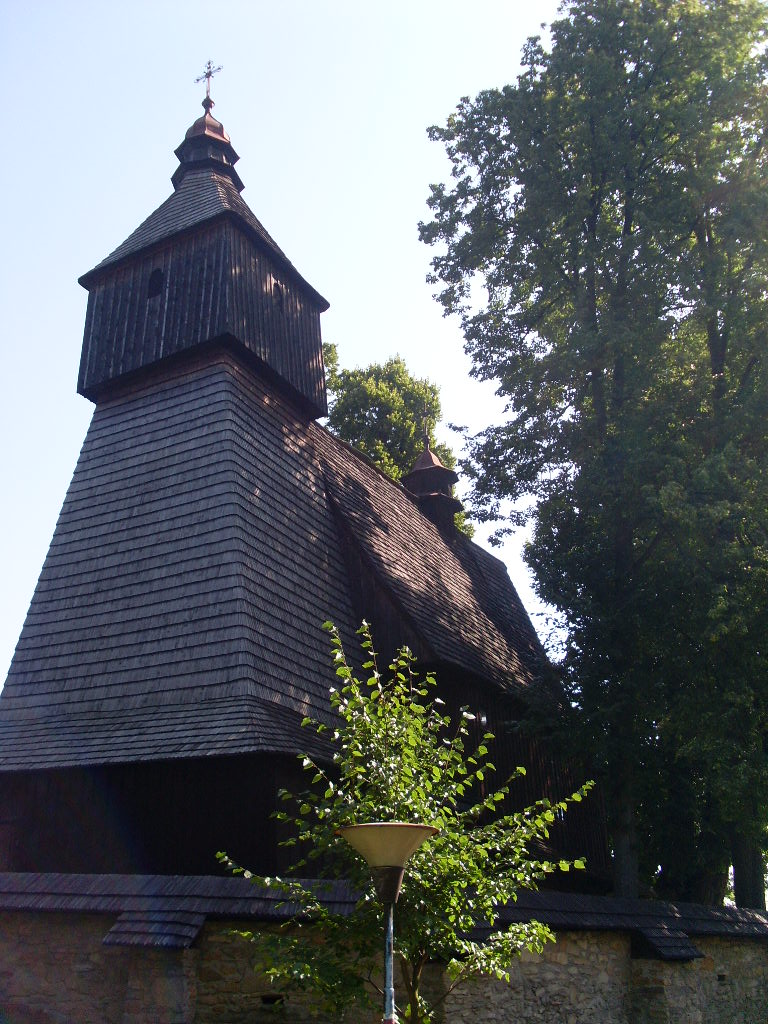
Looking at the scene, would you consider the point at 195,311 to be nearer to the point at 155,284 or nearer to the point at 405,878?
the point at 155,284

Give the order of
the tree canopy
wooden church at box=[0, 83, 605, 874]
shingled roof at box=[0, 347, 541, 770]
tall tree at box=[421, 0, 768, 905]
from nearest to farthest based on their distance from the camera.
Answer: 1. the tree canopy
2. wooden church at box=[0, 83, 605, 874]
3. shingled roof at box=[0, 347, 541, 770]
4. tall tree at box=[421, 0, 768, 905]

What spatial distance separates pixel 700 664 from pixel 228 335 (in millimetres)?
7903

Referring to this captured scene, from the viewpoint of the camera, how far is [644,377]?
45.2 ft

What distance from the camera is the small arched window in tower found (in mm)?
14438

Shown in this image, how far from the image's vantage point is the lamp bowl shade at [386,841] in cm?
488

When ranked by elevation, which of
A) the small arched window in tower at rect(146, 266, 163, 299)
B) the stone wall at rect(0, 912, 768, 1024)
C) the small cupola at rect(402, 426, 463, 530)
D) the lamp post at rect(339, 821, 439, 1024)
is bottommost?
the stone wall at rect(0, 912, 768, 1024)

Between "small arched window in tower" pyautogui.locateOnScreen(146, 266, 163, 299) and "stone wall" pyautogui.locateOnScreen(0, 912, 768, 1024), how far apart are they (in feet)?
32.2

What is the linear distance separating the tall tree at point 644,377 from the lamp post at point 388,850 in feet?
23.7

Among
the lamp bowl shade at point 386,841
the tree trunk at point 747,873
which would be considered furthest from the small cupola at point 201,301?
the lamp bowl shade at point 386,841

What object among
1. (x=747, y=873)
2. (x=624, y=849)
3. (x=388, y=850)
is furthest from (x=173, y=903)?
(x=747, y=873)

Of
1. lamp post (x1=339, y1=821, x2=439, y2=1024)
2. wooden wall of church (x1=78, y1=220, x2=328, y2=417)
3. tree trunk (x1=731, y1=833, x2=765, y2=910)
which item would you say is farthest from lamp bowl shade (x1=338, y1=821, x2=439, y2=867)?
tree trunk (x1=731, y1=833, x2=765, y2=910)

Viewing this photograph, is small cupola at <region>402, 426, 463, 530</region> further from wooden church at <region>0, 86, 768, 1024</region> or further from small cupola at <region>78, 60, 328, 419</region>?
small cupola at <region>78, 60, 328, 419</region>

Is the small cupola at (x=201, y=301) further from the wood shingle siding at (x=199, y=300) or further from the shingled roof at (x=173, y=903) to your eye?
the shingled roof at (x=173, y=903)

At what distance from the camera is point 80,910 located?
22.2 feet
